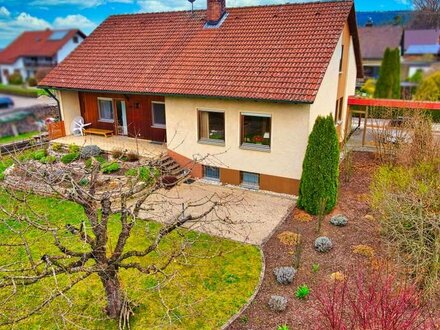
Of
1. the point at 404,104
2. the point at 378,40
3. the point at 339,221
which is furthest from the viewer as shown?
the point at 378,40

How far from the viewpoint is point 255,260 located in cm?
1024

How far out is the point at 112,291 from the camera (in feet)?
25.2

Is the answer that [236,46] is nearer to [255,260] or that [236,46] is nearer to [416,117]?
[416,117]

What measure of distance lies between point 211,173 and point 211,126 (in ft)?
7.04

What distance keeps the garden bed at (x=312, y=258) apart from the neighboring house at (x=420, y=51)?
41484mm

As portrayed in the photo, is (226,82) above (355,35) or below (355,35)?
below

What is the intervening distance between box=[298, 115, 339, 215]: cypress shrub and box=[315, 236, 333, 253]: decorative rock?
6.63 ft

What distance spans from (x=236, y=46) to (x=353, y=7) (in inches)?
215

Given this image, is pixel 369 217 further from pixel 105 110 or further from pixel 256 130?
pixel 105 110

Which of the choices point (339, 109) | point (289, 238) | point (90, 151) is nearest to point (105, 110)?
point (90, 151)

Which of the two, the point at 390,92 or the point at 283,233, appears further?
the point at 390,92

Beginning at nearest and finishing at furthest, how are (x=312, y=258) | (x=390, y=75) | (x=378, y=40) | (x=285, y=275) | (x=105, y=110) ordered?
1. (x=285, y=275)
2. (x=312, y=258)
3. (x=105, y=110)
4. (x=390, y=75)
5. (x=378, y=40)

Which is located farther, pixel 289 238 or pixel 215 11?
pixel 215 11

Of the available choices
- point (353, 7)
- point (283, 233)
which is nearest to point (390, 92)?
point (353, 7)
